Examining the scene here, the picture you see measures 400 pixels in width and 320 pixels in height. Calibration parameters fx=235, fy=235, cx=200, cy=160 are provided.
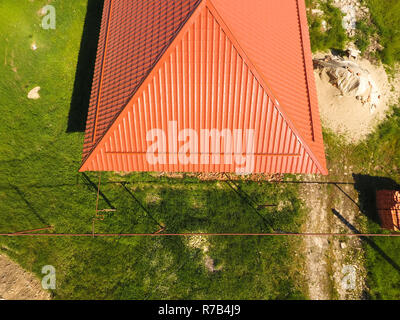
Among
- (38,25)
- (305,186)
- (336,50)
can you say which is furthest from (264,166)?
(38,25)

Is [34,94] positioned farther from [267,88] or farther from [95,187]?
[267,88]

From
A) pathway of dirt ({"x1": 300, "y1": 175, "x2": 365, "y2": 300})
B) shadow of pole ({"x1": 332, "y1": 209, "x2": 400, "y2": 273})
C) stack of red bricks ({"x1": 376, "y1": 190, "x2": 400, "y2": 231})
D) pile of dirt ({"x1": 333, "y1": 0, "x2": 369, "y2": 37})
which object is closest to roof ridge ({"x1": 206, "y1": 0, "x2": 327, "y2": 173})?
pathway of dirt ({"x1": 300, "y1": 175, "x2": 365, "y2": 300})

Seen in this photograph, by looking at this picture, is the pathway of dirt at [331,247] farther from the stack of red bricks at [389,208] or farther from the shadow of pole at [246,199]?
the shadow of pole at [246,199]

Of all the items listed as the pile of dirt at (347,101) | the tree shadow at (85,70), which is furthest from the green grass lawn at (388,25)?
the tree shadow at (85,70)

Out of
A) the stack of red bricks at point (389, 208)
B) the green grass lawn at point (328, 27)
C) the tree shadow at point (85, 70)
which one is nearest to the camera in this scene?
the stack of red bricks at point (389, 208)

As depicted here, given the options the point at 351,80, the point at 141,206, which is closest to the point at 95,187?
the point at 141,206
